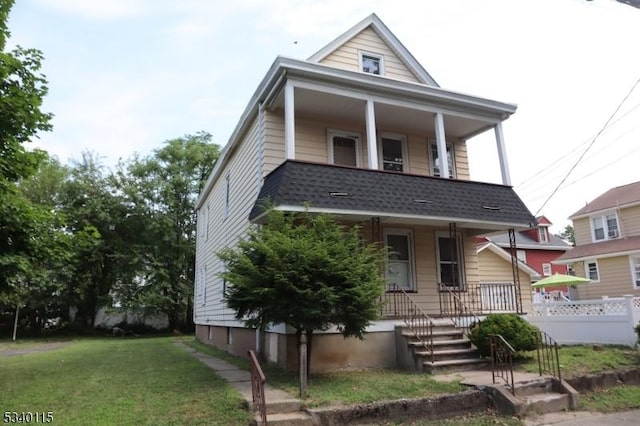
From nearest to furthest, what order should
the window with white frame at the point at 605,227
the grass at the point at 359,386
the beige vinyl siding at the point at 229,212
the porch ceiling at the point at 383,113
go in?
the grass at the point at 359,386
the porch ceiling at the point at 383,113
the beige vinyl siding at the point at 229,212
the window with white frame at the point at 605,227

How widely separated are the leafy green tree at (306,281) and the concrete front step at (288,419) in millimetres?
1711

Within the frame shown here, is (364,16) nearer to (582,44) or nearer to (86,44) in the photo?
(582,44)

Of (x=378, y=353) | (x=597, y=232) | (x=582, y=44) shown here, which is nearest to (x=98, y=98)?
(x=378, y=353)

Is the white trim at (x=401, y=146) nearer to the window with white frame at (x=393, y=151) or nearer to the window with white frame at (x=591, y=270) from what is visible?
the window with white frame at (x=393, y=151)

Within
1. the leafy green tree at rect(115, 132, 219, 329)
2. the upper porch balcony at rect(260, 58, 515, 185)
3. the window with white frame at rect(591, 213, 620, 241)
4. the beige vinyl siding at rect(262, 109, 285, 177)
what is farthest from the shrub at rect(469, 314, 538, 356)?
the leafy green tree at rect(115, 132, 219, 329)

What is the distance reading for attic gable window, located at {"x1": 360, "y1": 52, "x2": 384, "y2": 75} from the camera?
12.8 m

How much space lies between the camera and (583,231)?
2673 cm

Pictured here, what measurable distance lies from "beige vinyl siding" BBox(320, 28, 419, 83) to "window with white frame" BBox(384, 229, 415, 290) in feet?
15.6

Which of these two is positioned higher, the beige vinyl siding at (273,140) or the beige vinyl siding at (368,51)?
the beige vinyl siding at (368,51)

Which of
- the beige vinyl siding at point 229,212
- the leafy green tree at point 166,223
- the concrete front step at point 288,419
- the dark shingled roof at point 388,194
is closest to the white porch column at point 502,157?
the dark shingled roof at point 388,194

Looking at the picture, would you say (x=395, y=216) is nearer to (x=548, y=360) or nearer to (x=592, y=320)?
(x=548, y=360)

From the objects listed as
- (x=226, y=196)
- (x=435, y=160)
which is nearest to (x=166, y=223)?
(x=226, y=196)

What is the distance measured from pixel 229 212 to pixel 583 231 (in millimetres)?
22561

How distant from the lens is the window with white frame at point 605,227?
25.0 metres
